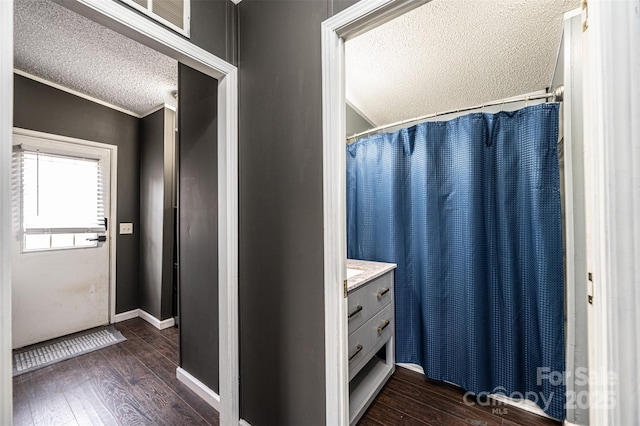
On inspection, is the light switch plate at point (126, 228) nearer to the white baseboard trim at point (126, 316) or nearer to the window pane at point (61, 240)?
the window pane at point (61, 240)

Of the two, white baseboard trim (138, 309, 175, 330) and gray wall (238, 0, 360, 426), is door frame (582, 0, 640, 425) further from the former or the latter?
white baseboard trim (138, 309, 175, 330)

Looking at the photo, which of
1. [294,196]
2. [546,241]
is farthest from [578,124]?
[294,196]

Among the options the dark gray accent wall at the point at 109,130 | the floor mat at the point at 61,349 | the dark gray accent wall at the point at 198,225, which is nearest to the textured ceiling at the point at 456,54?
the dark gray accent wall at the point at 198,225

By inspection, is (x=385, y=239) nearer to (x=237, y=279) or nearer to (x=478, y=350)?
(x=478, y=350)

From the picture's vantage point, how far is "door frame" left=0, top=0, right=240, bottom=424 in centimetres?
73

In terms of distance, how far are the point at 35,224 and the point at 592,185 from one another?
12.4ft

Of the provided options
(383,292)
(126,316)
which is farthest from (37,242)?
(383,292)

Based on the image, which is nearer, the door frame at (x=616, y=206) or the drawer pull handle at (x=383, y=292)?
the door frame at (x=616, y=206)

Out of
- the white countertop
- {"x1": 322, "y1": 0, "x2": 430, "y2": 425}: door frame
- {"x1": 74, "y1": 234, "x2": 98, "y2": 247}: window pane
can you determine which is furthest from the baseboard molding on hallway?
{"x1": 322, "y1": 0, "x2": 430, "y2": 425}: door frame

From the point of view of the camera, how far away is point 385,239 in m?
2.19

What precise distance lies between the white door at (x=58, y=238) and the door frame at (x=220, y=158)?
88.4 inches

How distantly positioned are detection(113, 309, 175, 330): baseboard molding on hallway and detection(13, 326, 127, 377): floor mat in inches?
8.4

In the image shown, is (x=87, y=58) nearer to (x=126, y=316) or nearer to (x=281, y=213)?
(x=281, y=213)

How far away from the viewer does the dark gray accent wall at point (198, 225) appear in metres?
1.67
